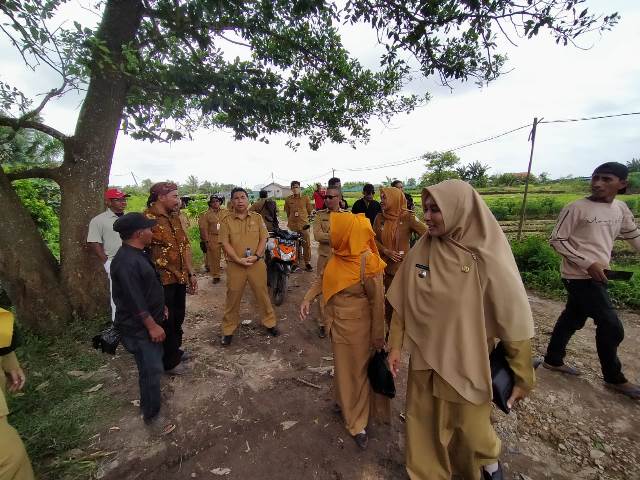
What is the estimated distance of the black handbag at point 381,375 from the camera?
80.0 inches

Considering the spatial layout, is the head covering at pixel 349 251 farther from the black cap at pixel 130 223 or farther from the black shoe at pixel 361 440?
the black cap at pixel 130 223

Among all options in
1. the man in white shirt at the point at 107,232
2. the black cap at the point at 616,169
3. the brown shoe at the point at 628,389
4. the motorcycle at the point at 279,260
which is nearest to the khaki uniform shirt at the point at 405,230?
the black cap at the point at 616,169

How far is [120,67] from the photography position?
10.4 feet

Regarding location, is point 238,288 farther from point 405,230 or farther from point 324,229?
point 405,230

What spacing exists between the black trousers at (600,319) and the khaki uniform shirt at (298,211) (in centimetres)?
514

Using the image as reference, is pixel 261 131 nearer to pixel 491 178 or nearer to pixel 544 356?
pixel 544 356

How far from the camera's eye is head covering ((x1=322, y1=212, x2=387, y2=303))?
2.18 meters

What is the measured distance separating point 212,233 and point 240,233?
288 centimetres

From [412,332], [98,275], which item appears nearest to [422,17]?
[412,332]

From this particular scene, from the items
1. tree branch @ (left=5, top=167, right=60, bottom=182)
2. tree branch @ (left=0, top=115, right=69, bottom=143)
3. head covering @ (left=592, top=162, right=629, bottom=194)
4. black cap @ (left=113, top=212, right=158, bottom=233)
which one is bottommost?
black cap @ (left=113, top=212, right=158, bottom=233)

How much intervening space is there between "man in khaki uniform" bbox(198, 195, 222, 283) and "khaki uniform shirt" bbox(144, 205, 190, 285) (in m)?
3.23

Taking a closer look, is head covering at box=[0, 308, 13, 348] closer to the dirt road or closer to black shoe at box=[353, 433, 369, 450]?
the dirt road

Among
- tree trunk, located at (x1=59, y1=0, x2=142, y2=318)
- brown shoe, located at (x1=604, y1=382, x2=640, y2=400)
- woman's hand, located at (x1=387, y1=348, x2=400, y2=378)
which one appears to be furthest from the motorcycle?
brown shoe, located at (x1=604, y1=382, x2=640, y2=400)

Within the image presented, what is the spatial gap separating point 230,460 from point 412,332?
5.27ft
